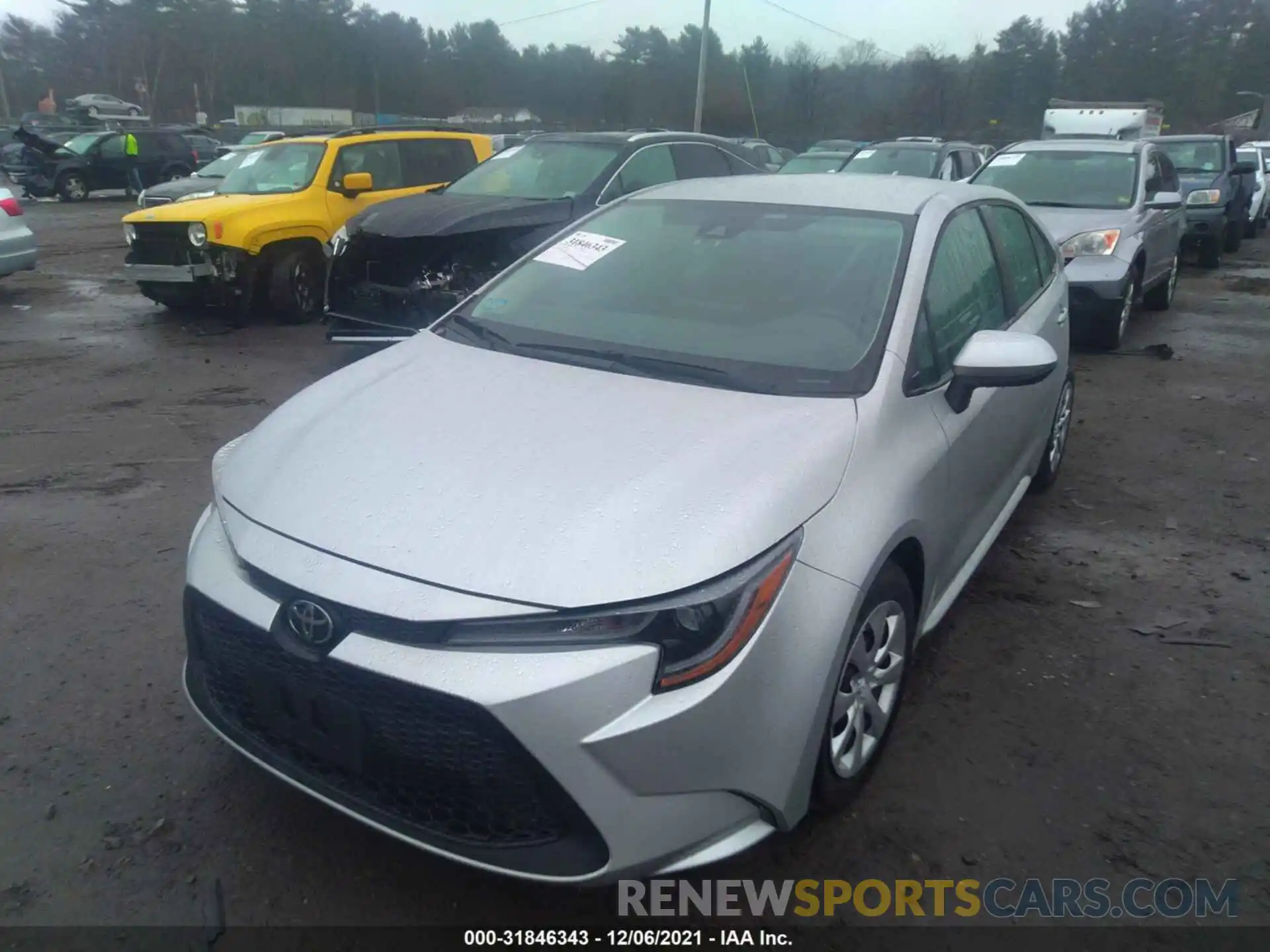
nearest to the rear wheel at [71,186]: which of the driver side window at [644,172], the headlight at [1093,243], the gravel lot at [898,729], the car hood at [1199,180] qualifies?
the driver side window at [644,172]

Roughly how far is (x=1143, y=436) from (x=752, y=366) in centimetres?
434

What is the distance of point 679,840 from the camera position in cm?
215

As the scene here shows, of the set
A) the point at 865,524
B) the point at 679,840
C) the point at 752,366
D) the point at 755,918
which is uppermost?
the point at 752,366

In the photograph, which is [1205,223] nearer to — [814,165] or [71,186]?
[814,165]

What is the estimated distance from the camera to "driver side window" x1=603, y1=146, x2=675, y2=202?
8039 millimetres

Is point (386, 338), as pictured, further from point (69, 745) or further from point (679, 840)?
point (679, 840)

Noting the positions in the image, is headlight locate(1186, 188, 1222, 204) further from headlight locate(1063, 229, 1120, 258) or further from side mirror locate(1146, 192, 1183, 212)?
headlight locate(1063, 229, 1120, 258)

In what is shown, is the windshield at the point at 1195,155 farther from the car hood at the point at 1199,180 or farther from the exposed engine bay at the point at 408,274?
the exposed engine bay at the point at 408,274

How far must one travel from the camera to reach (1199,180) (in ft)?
47.5

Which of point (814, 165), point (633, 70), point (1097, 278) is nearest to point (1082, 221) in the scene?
point (1097, 278)

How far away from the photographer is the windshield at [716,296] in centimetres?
302

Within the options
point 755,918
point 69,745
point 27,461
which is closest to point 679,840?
point 755,918

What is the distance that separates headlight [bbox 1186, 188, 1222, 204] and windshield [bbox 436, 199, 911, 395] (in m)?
12.6

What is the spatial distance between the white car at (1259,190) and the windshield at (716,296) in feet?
58.8
